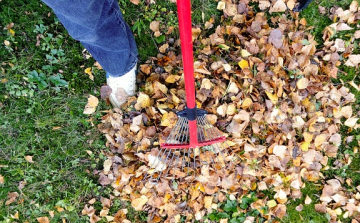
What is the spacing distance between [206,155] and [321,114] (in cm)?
71

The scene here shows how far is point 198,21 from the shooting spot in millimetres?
1910

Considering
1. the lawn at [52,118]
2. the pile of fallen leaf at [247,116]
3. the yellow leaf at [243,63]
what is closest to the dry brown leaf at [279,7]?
the pile of fallen leaf at [247,116]

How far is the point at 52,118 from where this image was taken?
1.89 meters

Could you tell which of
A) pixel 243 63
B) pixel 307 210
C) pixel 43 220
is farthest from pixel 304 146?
pixel 43 220

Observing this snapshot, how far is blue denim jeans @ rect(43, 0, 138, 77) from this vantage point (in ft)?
3.55

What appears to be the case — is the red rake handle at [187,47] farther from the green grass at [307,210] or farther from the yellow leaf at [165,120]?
the green grass at [307,210]

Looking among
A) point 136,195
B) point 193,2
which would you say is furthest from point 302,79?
point 136,195

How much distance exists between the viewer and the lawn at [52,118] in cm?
186

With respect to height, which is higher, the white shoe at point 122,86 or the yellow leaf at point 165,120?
the white shoe at point 122,86

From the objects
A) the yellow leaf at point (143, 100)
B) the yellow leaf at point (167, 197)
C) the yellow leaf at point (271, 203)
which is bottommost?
the yellow leaf at point (271, 203)

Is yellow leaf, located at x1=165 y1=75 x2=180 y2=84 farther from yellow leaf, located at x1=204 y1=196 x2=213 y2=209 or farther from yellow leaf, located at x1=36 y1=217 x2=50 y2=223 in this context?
yellow leaf, located at x1=36 y1=217 x2=50 y2=223

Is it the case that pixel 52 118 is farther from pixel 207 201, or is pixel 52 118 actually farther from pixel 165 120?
pixel 207 201

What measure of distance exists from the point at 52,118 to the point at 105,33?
83cm

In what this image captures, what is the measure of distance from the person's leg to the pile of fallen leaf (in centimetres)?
16
